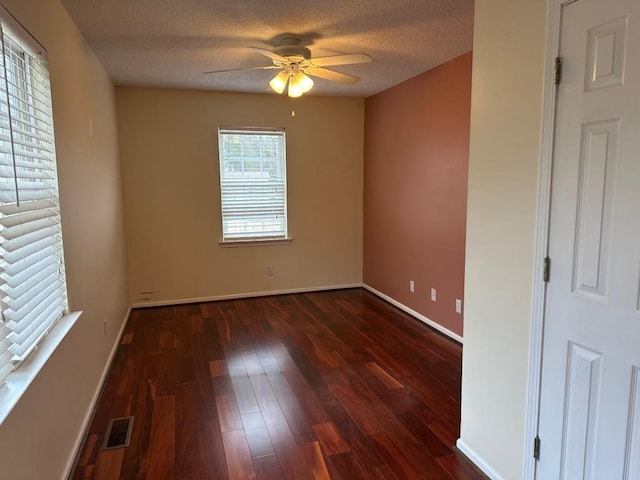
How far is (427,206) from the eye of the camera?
13.5 feet

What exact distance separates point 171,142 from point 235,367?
2727 millimetres

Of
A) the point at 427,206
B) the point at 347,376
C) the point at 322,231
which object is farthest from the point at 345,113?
the point at 347,376

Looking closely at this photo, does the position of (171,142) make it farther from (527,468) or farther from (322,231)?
(527,468)

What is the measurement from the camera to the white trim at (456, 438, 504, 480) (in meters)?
2.02

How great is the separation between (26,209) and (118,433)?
1.40 metres

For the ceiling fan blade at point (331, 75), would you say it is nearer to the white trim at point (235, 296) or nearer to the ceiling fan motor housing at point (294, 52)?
the ceiling fan motor housing at point (294, 52)

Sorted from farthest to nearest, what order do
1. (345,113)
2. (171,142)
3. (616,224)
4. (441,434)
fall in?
(345,113), (171,142), (441,434), (616,224)

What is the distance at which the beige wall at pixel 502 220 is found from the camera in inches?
67.8

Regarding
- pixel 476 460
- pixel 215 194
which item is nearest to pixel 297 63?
pixel 215 194

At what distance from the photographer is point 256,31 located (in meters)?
2.88

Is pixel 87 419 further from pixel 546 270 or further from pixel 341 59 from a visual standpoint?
pixel 341 59

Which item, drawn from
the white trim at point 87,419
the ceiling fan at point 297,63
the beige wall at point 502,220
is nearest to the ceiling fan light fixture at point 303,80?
the ceiling fan at point 297,63

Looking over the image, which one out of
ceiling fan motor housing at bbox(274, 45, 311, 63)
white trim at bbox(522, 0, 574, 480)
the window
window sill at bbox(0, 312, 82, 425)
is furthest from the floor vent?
the window

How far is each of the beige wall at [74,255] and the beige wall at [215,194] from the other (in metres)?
0.81
